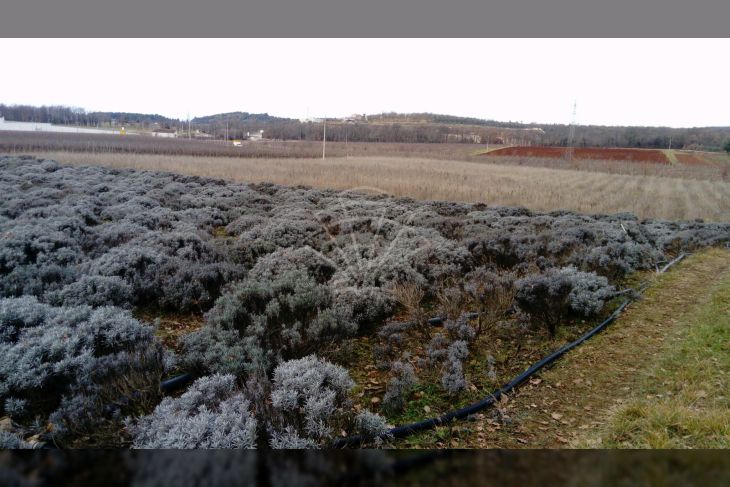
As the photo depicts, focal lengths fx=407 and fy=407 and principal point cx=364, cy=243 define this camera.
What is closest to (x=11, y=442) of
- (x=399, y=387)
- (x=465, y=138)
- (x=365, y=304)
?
(x=399, y=387)

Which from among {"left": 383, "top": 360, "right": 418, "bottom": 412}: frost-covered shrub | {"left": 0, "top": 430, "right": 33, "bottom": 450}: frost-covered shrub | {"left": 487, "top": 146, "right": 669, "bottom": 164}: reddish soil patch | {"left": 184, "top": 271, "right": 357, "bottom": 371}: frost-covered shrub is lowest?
{"left": 383, "top": 360, "right": 418, "bottom": 412}: frost-covered shrub

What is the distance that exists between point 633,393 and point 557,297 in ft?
6.55

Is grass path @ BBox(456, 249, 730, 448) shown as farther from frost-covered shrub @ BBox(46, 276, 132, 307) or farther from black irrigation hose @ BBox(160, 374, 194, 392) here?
frost-covered shrub @ BBox(46, 276, 132, 307)

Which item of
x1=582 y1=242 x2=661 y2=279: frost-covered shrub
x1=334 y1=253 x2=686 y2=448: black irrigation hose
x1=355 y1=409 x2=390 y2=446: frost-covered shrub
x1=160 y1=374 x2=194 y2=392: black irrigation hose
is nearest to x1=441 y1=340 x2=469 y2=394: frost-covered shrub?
x1=334 y1=253 x2=686 y2=448: black irrigation hose

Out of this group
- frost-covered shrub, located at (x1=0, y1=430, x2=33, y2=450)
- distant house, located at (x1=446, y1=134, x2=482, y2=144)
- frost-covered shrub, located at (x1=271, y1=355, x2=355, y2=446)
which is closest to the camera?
frost-covered shrub, located at (x1=0, y1=430, x2=33, y2=450)

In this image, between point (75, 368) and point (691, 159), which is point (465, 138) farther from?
point (75, 368)

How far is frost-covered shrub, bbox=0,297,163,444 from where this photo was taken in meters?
3.38

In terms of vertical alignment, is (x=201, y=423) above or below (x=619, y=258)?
below

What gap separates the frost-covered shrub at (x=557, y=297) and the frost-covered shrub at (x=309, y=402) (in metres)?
3.37

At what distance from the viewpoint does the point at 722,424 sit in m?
3.08

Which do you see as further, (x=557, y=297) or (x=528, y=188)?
(x=528, y=188)

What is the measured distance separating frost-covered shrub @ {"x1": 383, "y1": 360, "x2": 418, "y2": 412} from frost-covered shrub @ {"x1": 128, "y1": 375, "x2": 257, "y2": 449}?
4.25ft

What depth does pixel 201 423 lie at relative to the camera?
2.79 m

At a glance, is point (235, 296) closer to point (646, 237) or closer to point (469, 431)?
point (469, 431)
